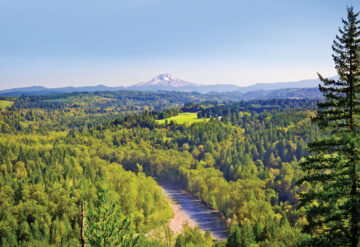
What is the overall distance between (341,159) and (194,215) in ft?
273

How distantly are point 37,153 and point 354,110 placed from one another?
131 meters

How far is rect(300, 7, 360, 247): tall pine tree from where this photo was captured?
624 inches

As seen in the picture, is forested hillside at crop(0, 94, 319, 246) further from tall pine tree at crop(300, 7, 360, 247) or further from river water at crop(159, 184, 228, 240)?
tall pine tree at crop(300, 7, 360, 247)

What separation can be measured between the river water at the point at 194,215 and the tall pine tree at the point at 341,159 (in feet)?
210

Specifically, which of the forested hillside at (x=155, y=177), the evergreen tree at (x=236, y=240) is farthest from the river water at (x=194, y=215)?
the evergreen tree at (x=236, y=240)

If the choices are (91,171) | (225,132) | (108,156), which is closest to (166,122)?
(225,132)

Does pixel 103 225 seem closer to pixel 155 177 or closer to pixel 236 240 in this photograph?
pixel 236 240

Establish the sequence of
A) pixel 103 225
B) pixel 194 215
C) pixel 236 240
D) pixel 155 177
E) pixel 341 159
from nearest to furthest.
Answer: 1. pixel 341 159
2. pixel 103 225
3. pixel 236 240
4. pixel 194 215
5. pixel 155 177

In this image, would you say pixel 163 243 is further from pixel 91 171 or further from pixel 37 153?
pixel 37 153

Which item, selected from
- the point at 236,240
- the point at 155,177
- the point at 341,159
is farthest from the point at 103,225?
the point at 155,177

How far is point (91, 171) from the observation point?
10144 cm

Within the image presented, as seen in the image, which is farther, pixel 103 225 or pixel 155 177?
pixel 155 177

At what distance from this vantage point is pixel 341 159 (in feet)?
51.6

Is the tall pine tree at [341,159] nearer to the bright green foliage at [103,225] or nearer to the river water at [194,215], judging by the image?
the bright green foliage at [103,225]
